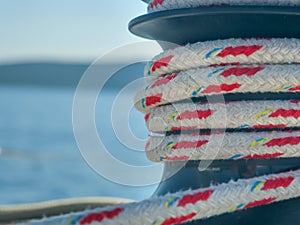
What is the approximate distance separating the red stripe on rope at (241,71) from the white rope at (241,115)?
0.03 meters

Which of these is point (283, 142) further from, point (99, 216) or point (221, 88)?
point (99, 216)

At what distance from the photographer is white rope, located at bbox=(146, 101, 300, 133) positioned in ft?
2.15

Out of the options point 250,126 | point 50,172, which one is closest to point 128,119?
point 250,126

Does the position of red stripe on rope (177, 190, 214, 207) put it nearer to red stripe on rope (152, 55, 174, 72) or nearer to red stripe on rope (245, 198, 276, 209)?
red stripe on rope (245, 198, 276, 209)

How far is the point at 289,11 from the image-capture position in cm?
64

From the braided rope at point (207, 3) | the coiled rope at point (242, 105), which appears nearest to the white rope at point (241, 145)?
the coiled rope at point (242, 105)

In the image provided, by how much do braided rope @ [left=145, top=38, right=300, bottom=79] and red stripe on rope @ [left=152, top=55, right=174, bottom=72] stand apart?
0.02m

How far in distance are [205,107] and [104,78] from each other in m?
0.12

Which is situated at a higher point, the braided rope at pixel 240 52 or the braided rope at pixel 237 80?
the braided rope at pixel 240 52

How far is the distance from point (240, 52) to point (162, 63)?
0.28 feet

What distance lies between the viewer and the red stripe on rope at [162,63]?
695mm

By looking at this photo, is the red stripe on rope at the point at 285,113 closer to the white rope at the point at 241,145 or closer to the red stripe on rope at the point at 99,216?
the white rope at the point at 241,145

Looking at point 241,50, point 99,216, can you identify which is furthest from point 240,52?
point 99,216

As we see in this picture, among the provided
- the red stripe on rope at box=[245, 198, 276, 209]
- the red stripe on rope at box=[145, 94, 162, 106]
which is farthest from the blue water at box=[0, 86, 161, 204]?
the red stripe on rope at box=[245, 198, 276, 209]
